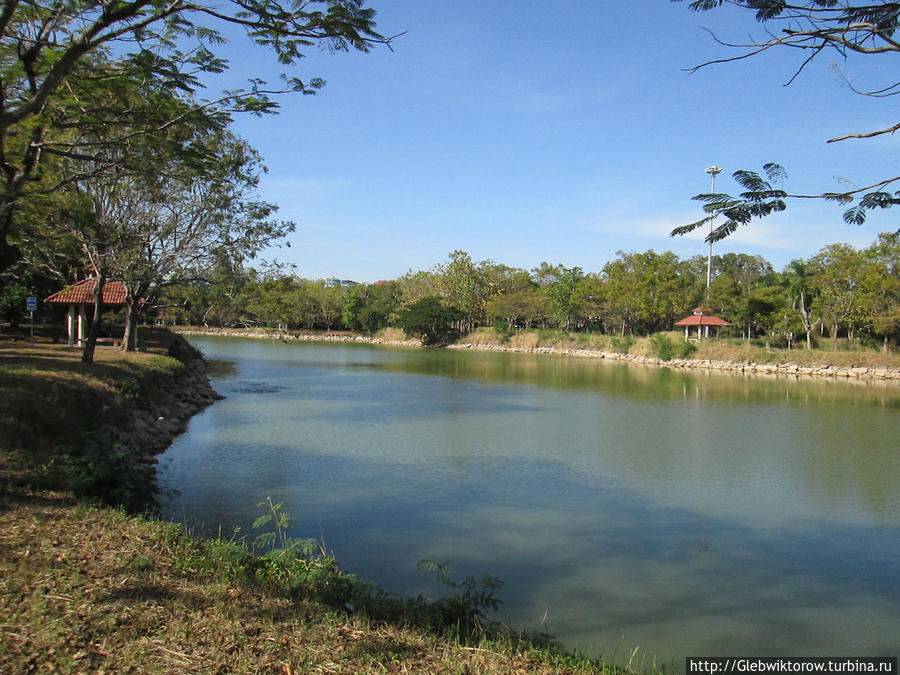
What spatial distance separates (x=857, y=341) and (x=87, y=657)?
1316 inches

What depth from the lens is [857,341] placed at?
95.3 feet

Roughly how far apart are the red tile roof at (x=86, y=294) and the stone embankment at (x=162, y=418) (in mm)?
3212

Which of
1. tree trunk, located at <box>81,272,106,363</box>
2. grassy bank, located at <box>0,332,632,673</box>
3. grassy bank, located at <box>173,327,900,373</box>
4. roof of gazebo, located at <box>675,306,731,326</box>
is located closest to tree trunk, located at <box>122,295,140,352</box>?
tree trunk, located at <box>81,272,106,363</box>

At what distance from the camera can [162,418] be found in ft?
38.4

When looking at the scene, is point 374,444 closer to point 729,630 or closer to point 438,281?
point 729,630

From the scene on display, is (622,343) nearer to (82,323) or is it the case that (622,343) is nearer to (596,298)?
(596,298)

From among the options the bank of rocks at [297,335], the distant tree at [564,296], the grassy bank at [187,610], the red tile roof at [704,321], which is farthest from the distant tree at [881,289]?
the bank of rocks at [297,335]

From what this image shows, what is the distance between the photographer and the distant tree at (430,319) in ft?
155

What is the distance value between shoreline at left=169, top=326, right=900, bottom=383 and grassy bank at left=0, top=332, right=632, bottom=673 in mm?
26417

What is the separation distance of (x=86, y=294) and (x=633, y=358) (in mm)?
27617

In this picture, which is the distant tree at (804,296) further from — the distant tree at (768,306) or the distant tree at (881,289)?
the distant tree at (881,289)

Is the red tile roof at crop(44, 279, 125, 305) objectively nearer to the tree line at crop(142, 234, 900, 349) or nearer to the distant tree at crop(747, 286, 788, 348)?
the tree line at crop(142, 234, 900, 349)

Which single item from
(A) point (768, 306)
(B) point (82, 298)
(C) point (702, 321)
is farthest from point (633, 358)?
(B) point (82, 298)

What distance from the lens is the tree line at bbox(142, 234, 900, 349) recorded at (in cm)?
2645
